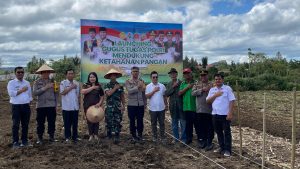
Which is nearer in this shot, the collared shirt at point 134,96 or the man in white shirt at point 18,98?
the man in white shirt at point 18,98

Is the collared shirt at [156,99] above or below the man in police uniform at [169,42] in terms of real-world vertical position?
below

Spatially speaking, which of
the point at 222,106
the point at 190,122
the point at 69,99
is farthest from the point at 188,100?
the point at 69,99

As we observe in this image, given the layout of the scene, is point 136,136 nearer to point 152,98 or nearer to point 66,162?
point 152,98

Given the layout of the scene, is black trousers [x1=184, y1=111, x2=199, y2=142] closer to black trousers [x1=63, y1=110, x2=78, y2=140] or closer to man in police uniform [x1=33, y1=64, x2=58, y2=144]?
black trousers [x1=63, y1=110, x2=78, y2=140]

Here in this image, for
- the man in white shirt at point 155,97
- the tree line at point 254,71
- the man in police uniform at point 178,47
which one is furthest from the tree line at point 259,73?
the man in white shirt at point 155,97

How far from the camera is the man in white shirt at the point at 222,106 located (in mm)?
6742

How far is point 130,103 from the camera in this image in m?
7.71

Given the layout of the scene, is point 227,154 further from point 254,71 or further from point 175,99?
point 254,71

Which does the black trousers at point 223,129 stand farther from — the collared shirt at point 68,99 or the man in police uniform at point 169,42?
the man in police uniform at point 169,42

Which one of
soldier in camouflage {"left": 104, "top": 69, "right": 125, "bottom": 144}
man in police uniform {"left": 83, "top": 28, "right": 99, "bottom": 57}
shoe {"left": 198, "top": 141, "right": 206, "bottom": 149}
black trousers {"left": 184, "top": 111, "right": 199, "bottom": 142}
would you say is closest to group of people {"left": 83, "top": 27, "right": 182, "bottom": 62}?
man in police uniform {"left": 83, "top": 28, "right": 99, "bottom": 57}

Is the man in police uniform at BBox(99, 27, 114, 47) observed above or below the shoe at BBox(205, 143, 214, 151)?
above

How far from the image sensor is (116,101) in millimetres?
7699

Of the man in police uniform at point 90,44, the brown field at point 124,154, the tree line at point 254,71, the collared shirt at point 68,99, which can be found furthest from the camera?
the tree line at point 254,71

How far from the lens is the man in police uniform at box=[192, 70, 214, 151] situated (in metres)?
7.21
